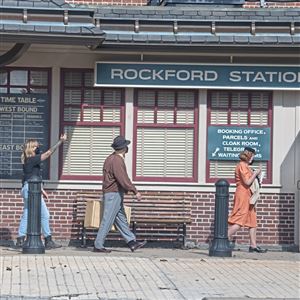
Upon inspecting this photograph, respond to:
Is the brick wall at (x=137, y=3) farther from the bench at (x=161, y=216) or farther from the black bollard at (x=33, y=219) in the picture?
the black bollard at (x=33, y=219)

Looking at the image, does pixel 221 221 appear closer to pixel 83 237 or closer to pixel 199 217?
pixel 199 217

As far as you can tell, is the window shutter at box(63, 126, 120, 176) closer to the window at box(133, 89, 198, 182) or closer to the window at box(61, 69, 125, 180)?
the window at box(61, 69, 125, 180)

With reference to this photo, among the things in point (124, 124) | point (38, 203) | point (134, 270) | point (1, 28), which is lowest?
point (134, 270)

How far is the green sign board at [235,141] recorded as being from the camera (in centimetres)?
1369

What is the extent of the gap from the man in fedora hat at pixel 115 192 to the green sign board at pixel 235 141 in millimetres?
1996

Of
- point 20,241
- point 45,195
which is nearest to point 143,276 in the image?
point 45,195

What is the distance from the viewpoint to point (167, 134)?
13.8m

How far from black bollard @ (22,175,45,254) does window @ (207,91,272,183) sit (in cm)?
326

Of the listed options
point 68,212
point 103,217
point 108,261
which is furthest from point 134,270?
point 68,212

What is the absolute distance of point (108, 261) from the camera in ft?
37.0

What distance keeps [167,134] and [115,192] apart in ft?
6.52

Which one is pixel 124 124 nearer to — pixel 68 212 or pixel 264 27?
pixel 68 212

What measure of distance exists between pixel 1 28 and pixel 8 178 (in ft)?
9.44

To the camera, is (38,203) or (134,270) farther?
(38,203)
